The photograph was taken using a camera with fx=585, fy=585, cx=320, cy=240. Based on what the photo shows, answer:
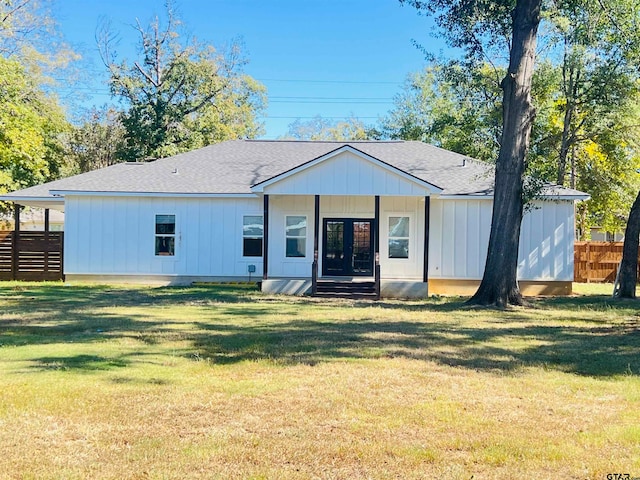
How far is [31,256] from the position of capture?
815 inches

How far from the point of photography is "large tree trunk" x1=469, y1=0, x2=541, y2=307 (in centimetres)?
1441

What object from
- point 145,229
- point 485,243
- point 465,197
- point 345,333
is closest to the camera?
point 345,333

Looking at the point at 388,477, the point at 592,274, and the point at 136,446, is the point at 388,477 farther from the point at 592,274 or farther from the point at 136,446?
the point at 592,274

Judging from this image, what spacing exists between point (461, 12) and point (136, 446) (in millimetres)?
15502

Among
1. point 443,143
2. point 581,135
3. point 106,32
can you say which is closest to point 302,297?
point 581,135

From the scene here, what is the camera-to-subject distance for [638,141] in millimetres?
26453

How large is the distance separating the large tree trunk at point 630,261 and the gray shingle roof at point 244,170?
274 cm

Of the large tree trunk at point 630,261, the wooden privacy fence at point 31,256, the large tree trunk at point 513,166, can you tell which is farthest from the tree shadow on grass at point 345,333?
the wooden privacy fence at point 31,256

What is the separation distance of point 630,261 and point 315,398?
510 inches

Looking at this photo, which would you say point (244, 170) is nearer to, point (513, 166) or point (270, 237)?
point (270, 237)

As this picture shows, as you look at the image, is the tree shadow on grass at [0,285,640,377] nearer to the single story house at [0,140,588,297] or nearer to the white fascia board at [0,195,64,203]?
the single story house at [0,140,588,297]

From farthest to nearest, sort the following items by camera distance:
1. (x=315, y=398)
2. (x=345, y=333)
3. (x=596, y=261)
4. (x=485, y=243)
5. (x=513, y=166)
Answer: (x=596, y=261), (x=485, y=243), (x=513, y=166), (x=345, y=333), (x=315, y=398)

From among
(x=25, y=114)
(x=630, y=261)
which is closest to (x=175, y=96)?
(x=25, y=114)

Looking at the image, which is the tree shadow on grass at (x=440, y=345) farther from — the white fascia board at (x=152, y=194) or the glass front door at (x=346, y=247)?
the white fascia board at (x=152, y=194)
